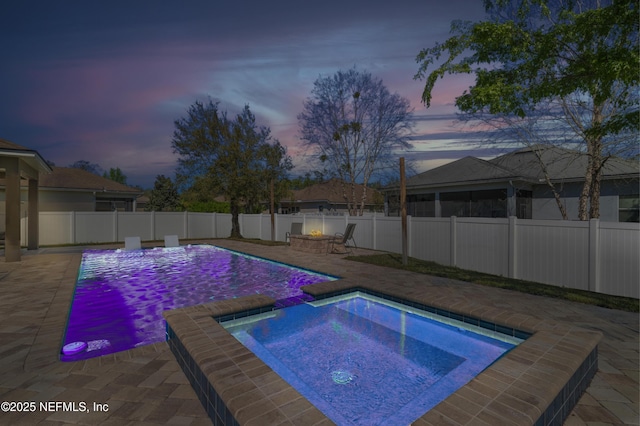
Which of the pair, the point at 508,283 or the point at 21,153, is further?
the point at 21,153

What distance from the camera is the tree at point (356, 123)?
21.9 meters

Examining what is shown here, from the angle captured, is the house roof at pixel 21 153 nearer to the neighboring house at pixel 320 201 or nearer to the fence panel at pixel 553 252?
the fence panel at pixel 553 252

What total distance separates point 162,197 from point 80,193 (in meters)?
17.5

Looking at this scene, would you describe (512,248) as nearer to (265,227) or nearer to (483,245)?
(483,245)

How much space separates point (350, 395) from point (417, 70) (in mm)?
7410

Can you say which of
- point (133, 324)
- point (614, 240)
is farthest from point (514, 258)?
point (133, 324)

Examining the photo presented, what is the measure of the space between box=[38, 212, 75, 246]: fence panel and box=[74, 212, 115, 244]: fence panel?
0.30 meters

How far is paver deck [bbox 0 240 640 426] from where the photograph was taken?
8.05ft

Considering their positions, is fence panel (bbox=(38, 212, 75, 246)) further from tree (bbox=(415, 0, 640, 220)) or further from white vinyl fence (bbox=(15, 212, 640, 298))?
tree (bbox=(415, 0, 640, 220))

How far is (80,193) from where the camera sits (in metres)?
19.9

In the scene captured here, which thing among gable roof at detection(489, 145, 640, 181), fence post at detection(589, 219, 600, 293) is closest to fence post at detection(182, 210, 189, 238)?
gable roof at detection(489, 145, 640, 181)

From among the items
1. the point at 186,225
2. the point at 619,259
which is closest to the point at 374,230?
the point at 619,259

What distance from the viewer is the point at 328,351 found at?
163 inches

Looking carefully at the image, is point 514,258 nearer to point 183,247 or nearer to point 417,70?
point 417,70
